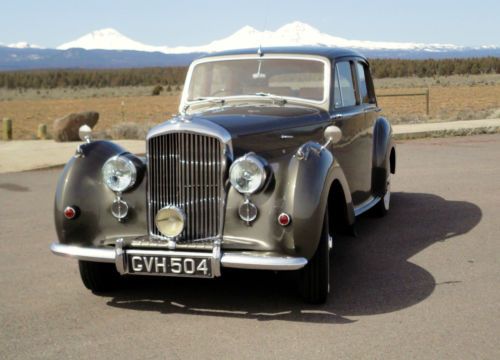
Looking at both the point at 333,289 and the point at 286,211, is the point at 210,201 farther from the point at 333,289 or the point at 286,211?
the point at 333,289

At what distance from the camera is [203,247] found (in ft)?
16.1

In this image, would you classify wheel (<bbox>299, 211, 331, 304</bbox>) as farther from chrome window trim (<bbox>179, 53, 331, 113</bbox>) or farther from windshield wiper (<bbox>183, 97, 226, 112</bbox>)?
windshield wiper (<bbox>183, 97, 226, 112</bbox>)

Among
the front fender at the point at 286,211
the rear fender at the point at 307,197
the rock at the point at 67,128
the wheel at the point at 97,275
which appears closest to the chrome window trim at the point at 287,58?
the rear fender at the point at 307,197

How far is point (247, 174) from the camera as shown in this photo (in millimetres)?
4941

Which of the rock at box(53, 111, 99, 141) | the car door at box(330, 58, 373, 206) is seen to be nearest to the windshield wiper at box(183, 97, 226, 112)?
the car door at box(330, 58, 373, 206)

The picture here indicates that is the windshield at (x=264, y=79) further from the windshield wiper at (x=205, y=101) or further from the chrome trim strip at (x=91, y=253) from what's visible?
the chrome trim strip at (x=91, y=253)

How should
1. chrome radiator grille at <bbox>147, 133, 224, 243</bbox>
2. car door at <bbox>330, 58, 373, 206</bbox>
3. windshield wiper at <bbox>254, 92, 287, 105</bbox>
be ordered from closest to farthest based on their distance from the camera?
chrome radiator grille at <bbox>147, 133, 224, 243</bbox> → windshield wiper at <bbox>254, 92, 287, 105</bbox> → car door at <bbox>330, 58, 373, 206</bbox>

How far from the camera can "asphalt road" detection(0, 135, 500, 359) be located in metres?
4.43

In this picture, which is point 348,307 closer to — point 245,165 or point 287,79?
point 245,165

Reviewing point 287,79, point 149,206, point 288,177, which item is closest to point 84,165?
point 149,206

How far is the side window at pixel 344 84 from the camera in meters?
6.78

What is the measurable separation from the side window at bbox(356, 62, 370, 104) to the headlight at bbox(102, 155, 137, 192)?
10.0ft

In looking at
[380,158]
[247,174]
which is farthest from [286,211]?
[380,158]

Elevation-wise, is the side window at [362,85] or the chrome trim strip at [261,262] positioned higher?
the side window at [362,85]
